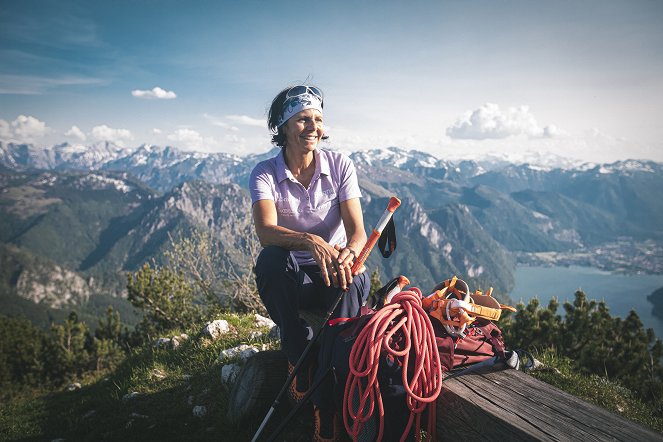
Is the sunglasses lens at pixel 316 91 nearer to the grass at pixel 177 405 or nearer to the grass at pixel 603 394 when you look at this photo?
the grass at pixel 177 405

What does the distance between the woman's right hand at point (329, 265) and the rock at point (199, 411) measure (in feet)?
10.7

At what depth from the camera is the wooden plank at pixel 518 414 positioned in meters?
2.49

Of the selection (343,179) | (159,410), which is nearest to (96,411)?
(159,410)

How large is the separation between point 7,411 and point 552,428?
11456 millimetres

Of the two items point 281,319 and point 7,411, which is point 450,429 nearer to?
point 281,319

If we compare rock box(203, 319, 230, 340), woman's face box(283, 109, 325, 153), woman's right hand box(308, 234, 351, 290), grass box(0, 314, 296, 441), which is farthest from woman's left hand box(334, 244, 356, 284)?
rock box(203, 319, 230, 340)

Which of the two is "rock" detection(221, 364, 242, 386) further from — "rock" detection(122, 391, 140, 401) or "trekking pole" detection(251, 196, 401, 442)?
"trekking pole" detection(251, 196, 401, 442)

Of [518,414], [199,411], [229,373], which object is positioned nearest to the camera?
[518,414]

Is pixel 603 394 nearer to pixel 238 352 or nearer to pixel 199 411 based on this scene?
pixel 238 352

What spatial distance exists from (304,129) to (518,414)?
3.85 meters

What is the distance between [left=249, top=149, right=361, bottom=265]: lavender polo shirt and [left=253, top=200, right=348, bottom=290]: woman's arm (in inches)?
8.7

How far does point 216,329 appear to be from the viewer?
318 inches

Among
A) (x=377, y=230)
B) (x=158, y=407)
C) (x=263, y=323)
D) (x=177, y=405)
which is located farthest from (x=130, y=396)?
(x=377, y=230)

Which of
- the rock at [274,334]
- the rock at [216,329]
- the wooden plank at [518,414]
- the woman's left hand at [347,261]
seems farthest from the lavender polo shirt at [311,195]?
the rock at [216,329]
